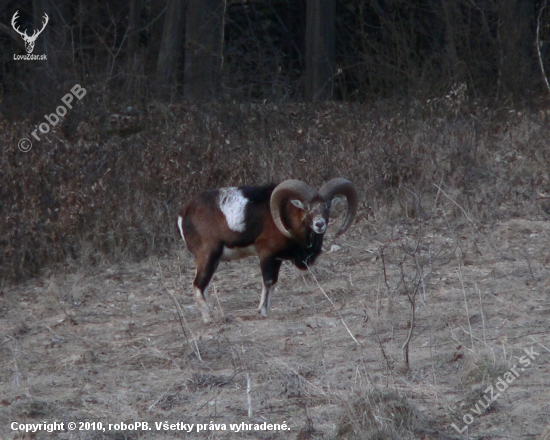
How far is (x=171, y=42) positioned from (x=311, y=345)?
1301cm

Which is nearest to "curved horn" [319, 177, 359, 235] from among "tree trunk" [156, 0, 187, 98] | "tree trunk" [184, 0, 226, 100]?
"tree trunk" [184, 0, 226, 100]

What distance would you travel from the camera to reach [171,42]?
773 inches

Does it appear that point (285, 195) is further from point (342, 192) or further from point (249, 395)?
point (249, 395)

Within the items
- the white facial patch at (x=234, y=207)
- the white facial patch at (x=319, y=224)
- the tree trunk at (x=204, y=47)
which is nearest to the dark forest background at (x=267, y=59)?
the tree trunk at (x=204, y=47)

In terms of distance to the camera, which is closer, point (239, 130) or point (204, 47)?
point (239, 130)

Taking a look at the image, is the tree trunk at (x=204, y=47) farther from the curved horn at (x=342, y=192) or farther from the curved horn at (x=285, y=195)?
the curved horn at (x=285, y=195)

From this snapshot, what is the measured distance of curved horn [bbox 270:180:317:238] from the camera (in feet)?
28.4

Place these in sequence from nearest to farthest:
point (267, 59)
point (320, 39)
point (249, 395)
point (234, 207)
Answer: point (249, 395)
point (234, 207)
point (267, 59)
point (320, 39)

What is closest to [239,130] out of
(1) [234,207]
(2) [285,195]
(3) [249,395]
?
(1) [234,207]

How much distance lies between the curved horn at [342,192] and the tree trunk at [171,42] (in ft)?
31.9

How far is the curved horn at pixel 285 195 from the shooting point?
8.66m

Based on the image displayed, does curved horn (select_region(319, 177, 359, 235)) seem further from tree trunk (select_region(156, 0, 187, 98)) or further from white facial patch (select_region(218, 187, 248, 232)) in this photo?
tree trunk (select_region(156, 0, 187, 98))

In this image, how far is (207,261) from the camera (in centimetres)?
896

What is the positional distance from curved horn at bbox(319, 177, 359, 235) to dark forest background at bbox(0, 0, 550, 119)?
19.8 feet
